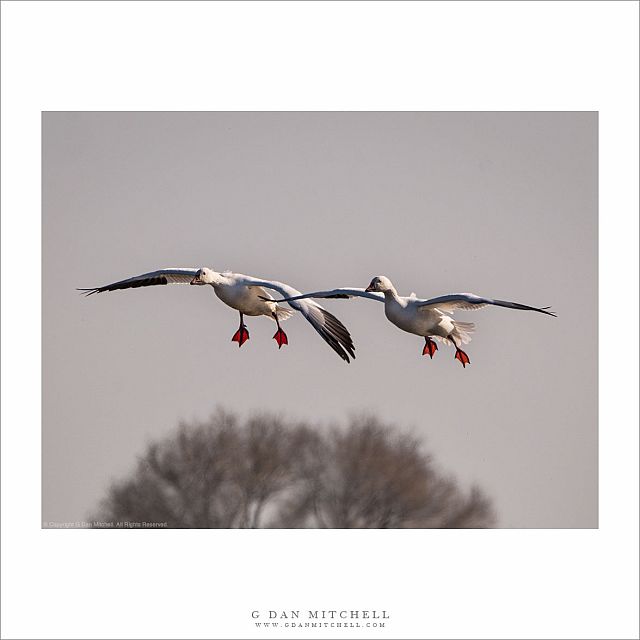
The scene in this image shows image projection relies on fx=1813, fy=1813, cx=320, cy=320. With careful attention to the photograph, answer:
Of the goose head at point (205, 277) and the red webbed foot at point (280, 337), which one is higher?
the goose head at point (205, 277)

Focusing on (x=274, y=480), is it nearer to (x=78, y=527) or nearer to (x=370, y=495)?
(x=370, y=495)

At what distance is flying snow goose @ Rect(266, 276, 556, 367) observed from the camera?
1803 centimetres

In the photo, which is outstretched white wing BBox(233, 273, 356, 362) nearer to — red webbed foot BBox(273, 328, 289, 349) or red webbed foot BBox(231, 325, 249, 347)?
red webbed foot BBox(273, 328, 289, 349)

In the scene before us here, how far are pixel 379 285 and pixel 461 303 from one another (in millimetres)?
964

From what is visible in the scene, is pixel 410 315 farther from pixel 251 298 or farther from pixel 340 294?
pixel 251 298

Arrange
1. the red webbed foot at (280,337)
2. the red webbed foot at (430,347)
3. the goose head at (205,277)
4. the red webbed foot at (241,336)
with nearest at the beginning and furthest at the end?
the red webbed foot at (430,347) < the goose head at (205,277) < the red webbed foot at (280,337) < the red webbed foot at (241,336)

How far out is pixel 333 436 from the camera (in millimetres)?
22344

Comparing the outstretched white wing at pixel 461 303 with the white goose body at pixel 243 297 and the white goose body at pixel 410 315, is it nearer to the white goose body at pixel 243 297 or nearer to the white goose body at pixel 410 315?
the white goose body at pixel 410 315

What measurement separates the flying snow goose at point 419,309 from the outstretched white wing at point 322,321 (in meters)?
0.15

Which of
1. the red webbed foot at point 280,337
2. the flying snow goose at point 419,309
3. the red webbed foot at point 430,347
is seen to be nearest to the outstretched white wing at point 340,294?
the flying snow goose at point 419,309

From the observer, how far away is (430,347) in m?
19.2

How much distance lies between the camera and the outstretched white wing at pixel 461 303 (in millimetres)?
17188

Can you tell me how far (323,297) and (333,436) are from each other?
4507 millimetres

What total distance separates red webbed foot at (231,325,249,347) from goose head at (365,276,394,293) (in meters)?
2.15
